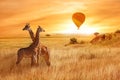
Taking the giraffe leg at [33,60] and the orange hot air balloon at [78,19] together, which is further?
the orange hot air balloon at [78,19]

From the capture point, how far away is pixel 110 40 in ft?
138

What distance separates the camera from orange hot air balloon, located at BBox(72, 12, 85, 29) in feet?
166

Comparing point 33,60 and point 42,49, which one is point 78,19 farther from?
point 33,60

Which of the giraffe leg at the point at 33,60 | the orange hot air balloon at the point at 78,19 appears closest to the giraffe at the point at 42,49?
the giraffe leg at the point at 33,60

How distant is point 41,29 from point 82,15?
138 feet

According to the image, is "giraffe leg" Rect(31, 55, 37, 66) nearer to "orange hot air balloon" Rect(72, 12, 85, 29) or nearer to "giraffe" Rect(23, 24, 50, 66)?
"giraffe" Rect(23, 24, 50, 66)

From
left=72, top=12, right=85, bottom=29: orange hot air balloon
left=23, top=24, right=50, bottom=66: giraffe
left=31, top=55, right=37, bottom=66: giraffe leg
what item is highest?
left=72, top=12, right=85, bottom=29: orange hot air balloon

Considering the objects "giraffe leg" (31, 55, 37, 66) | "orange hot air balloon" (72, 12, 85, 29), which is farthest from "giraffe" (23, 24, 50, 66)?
"orange hot air balloon" (72, 12, 85, 29)

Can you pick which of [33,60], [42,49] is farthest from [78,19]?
[33,60]

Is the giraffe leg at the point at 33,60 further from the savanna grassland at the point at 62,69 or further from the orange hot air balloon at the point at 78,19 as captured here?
the orange hot air balloon at the point at 78,19

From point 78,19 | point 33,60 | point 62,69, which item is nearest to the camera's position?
point 62,69

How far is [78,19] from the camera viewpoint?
5281 cm

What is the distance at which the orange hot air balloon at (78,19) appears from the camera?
5059 cm

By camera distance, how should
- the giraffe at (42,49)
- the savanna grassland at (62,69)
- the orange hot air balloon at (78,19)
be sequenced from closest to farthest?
the savanna grassland at (62,69) → the giraffe at (42,49) → the orange hot air balloon at (78,19)
